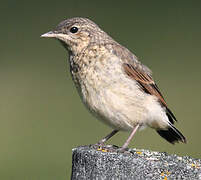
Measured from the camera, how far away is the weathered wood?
5008mm

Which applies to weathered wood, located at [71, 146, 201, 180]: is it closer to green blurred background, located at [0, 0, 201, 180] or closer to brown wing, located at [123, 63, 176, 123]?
brown wing, located at [123, 63, 176, 123]

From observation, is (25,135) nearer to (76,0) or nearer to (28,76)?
(28,76)

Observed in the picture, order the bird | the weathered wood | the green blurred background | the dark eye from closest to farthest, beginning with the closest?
the weathered wood, the bird, the dark eye, the green blurred background

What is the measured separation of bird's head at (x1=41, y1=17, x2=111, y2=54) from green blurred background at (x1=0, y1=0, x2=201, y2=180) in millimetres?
2135

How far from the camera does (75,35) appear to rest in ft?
25.1

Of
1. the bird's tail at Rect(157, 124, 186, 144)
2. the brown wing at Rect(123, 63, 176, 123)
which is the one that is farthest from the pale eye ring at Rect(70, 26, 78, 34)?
the bird's tail at Rect(157, 124, 186, 144)

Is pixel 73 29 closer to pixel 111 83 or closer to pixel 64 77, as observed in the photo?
pixel 111 83

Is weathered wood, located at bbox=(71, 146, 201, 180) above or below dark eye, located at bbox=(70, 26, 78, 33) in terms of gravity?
below

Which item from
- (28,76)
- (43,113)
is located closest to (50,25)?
(28,76)

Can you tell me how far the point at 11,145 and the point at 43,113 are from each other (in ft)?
3.78

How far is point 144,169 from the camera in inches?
197

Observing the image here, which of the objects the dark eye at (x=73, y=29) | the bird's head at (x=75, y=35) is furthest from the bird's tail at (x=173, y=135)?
the dark eye at (x=73, y=29)

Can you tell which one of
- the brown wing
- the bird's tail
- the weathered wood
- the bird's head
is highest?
the bird's head

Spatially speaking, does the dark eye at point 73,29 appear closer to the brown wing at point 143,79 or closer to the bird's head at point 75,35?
the bird's head at point 75,35
